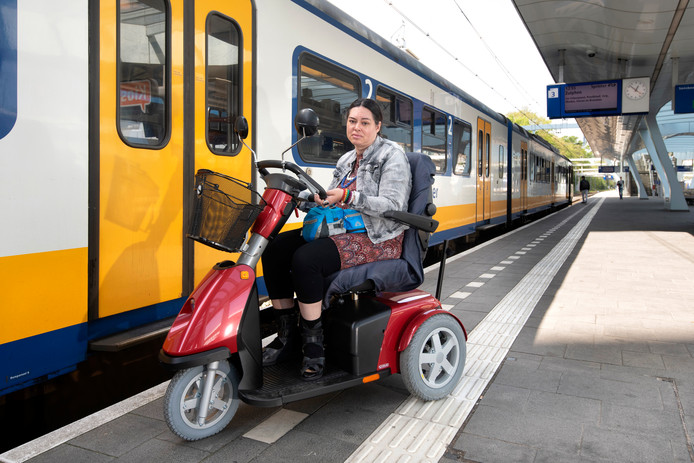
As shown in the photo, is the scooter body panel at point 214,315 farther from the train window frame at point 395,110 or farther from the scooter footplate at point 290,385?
the train window frame at point 395,110

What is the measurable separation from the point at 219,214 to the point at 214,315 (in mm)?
442

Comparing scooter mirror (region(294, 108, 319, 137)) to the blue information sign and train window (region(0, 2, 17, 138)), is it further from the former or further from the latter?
the blue information sign

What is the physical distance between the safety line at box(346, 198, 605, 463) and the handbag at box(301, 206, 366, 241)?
1023 millimetres

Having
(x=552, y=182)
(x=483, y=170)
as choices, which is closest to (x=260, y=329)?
(x=483, y=170)

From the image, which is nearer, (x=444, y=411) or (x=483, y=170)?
(x=444, y=411)

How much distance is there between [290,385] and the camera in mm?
2660

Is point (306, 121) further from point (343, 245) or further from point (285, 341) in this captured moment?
point (285, 341)

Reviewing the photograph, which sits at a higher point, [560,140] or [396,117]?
[560,140]

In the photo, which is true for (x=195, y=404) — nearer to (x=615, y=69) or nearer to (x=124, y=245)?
(x=124, y=245)

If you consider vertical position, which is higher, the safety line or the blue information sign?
the blue information sign

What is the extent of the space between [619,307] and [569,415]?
121 inches

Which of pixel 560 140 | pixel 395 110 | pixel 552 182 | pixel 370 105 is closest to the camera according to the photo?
pixel 370 105

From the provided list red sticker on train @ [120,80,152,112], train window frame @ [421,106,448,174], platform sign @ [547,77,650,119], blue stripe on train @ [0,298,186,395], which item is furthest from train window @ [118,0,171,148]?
platform sign @ [547,77,650,119]

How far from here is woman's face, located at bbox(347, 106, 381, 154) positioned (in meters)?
3.02
